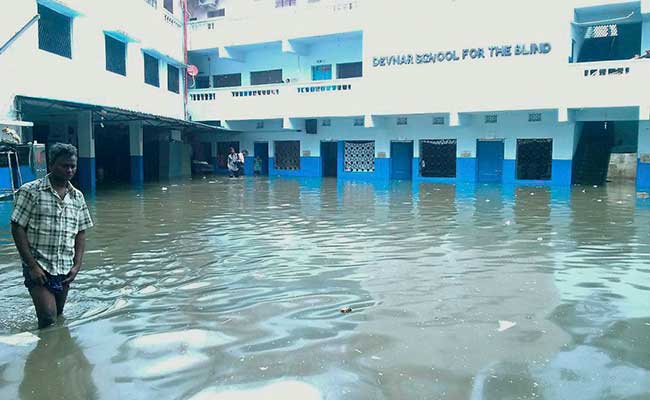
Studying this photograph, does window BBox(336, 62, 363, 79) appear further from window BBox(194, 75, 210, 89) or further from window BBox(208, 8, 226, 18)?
window BBox(194, 75, 210, 89)

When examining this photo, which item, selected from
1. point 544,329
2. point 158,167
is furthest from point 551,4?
point 544,329

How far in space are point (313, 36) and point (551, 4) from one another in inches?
368

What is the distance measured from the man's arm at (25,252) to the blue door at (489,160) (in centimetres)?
2103

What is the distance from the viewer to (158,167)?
24.5 metres

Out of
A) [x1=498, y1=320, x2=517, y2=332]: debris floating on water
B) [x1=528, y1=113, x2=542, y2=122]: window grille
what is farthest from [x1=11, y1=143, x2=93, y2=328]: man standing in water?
[x1=528, y1=113, x2=542, y2=122]: window grille

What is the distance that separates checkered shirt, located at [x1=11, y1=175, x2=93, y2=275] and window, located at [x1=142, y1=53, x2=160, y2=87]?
18.9 metres

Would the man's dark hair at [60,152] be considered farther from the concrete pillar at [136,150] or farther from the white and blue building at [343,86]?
the concrete pillar at [136,150]

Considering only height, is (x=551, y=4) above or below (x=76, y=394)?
above

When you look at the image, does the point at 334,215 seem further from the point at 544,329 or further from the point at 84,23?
the point at 84,23

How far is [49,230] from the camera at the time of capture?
394 centimetres

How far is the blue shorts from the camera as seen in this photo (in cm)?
392

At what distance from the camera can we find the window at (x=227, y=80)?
2714cm

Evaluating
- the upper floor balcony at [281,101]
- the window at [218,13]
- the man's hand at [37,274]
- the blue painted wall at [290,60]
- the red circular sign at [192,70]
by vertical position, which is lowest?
the man's hand at [37,274]

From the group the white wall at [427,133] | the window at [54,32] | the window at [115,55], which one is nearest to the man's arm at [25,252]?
the window at [54,32]
